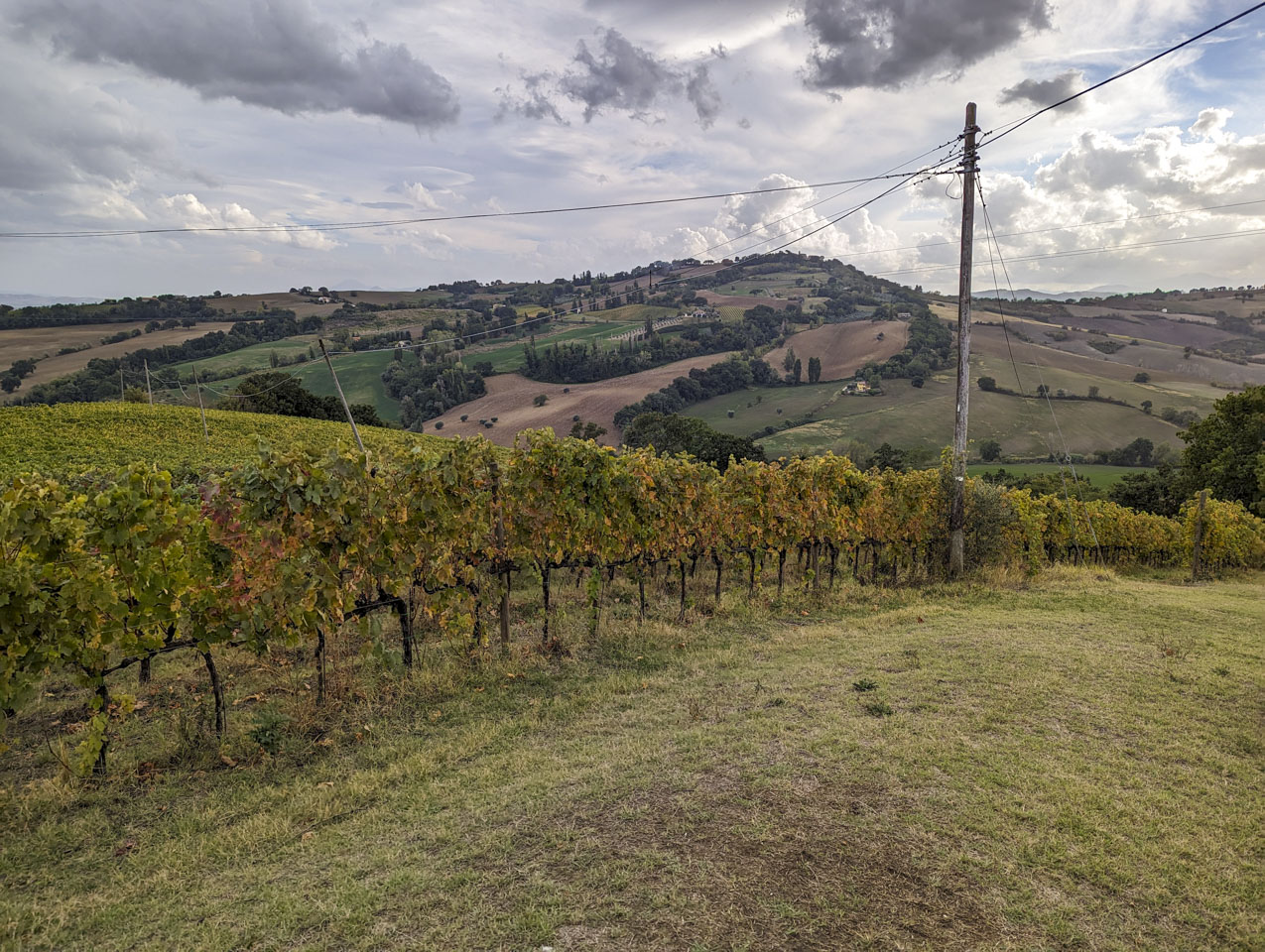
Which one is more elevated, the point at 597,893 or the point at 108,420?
the point at 108,420

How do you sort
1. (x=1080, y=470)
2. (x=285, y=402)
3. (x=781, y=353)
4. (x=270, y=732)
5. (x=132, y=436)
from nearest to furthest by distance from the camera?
(x=270, y=732) → (x=132, y=436) → (x=285, y=402) → (x=1080, y=470) → (x=781, y=353)

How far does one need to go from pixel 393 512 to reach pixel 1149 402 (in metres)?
84.1

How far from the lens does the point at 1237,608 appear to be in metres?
12.1

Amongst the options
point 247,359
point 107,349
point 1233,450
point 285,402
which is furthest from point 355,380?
point 1233,450

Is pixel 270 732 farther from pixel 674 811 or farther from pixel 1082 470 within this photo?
pixel 1082 470

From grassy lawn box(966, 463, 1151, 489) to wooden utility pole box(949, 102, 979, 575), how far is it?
39.4m

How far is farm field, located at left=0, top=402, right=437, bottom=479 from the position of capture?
70.7ft

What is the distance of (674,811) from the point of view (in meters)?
4.53

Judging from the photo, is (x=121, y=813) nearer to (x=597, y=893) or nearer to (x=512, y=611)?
(x=597, y=893)

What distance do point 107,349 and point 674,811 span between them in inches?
3717

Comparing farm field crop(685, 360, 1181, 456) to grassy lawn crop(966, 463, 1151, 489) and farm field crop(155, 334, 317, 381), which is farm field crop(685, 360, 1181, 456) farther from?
farm field crop(155, 334, 317, 381)

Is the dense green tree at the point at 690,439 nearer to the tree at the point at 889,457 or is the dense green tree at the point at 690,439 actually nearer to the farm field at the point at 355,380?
the tree at the point at 889,457

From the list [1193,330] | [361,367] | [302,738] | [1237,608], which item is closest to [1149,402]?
[1193,330]

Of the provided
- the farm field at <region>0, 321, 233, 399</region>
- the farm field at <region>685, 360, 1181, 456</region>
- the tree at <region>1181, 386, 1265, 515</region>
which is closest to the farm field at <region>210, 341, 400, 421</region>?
the farm field at <region>0, 321, 233, 399</region>
